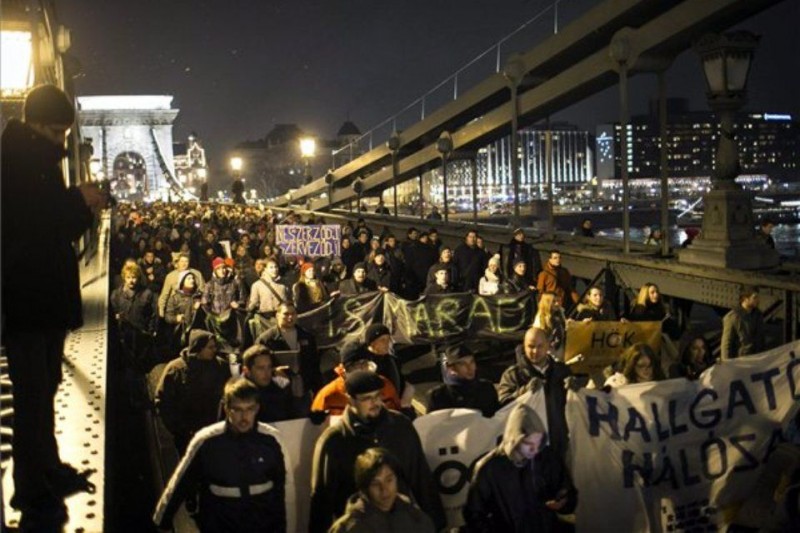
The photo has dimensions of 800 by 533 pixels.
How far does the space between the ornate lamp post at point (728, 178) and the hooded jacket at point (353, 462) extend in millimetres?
8694

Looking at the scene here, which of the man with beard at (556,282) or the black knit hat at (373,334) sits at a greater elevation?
the man with beard at (556,282)

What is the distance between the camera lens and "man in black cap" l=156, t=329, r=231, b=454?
292 inches

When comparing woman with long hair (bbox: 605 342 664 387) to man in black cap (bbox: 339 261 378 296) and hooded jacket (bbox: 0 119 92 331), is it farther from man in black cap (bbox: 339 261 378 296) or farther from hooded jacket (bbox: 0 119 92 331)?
man in black cap (bbox: 339 261 378 296)

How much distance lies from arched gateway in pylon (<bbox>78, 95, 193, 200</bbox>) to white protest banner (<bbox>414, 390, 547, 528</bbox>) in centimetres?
14249

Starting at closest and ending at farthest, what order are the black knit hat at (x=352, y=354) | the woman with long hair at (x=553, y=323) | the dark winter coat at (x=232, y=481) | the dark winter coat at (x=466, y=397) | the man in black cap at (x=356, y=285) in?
the dark winter coat at (x=232, y=481), the dark winter coat at (x=466, y=397), the black knit hat at (x=352, y=354), the woman with long hair at (x=553, y=323), the man in black cap at (x=356, y=285)

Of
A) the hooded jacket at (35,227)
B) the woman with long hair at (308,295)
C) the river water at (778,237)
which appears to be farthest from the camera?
the river water at (778,237)

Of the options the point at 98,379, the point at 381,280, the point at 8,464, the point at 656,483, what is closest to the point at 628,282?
the point at 381,280

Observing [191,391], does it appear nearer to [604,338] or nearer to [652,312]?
[604,338]

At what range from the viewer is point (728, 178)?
13.4 metres

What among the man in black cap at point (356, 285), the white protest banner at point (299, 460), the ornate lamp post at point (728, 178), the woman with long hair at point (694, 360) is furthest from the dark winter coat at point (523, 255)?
the white protest banner at point (299, 460)

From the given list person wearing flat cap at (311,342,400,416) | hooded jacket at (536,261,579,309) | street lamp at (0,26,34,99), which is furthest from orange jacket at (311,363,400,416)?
hooded jacket at (536,261,579,309)

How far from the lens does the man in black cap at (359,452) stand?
17.1 feet

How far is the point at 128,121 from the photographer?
149 m

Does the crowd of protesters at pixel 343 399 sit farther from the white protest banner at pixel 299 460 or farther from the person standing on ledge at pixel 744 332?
the white protest banner at pixel 299 460
